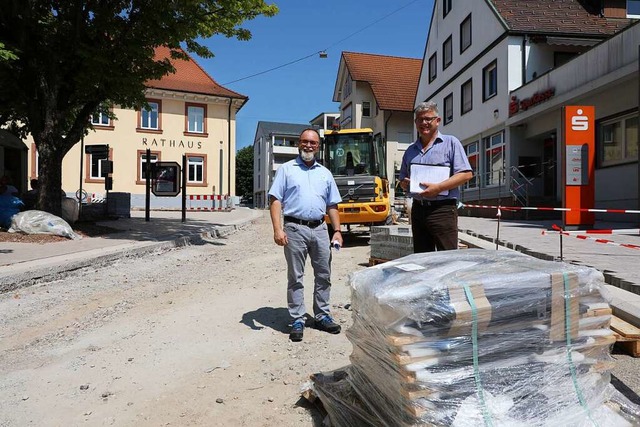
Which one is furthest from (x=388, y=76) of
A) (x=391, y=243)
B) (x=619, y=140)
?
(x=391, y=243)

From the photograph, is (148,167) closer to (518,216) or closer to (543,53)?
(518,216)

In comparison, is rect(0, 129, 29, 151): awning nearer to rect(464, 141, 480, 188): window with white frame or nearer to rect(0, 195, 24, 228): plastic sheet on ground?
rect(0, 195, 24, 228): plastic sheet on ground

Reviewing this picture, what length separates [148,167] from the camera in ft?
53.7

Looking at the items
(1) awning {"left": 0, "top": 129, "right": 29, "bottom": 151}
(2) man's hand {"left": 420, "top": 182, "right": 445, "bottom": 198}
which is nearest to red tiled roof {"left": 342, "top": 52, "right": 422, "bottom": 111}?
(1) awning {"left": 0, "top": 129, "right": 29, "bottom": 151}

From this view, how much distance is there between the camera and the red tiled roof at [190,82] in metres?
31.8

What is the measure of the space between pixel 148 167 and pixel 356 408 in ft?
50.2

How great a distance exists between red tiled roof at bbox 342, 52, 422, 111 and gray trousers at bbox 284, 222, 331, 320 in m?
30.5

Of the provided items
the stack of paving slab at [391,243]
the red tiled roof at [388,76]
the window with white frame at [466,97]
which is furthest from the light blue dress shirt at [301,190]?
the red tiled roof at [388,76]

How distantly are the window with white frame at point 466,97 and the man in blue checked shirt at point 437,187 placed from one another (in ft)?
65.8

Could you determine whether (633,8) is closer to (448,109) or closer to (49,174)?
(448,109)

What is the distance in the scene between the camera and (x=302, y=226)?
4.44 metres

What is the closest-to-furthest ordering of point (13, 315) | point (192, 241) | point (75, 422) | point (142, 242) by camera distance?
point (75, 422)
point (13, 315)
point (142, 242)
point (192, 241)

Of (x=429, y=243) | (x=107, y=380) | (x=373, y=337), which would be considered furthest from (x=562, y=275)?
(x=107, y=380)

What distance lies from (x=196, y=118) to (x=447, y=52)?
55.0 ft
